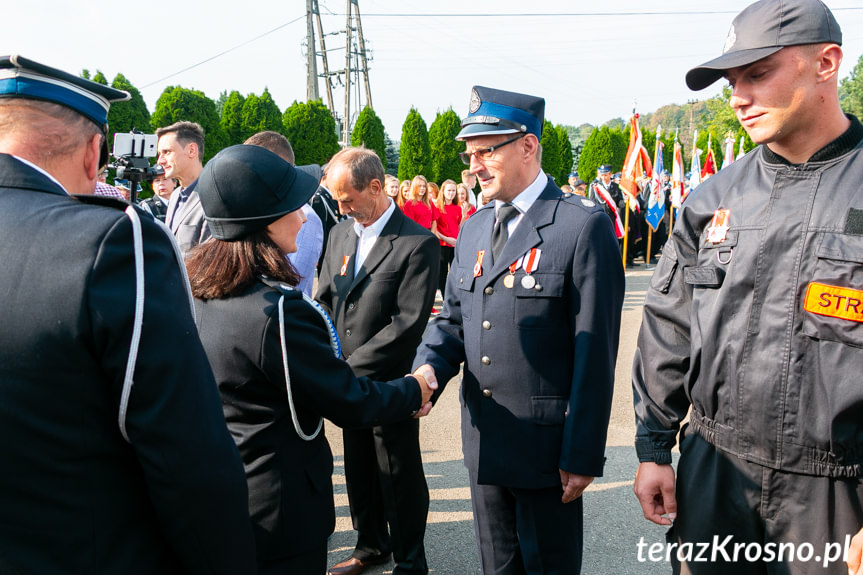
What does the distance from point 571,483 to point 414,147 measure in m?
20.5

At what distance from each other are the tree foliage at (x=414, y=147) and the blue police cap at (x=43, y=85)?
20.8 meters

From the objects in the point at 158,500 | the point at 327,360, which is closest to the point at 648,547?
the point at 327,360

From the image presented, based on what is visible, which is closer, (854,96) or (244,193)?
(244,193)

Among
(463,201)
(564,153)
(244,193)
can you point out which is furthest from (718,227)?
(564,153)

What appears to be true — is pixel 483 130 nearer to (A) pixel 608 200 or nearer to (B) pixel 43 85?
(B) pixel 43 85

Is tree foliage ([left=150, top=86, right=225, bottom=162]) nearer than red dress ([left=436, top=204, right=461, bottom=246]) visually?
No

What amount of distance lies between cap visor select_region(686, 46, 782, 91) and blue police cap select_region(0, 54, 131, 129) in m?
1.57

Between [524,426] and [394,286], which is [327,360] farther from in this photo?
[394,286]

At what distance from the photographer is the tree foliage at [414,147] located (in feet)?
71.8

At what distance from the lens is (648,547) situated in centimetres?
348

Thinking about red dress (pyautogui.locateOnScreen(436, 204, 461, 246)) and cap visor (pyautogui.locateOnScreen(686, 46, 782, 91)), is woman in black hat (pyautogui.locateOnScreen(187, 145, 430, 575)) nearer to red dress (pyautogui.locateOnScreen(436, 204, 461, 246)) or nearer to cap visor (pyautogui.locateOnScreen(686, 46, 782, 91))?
cap visor (pyautogui.locateOnScreen(686, 46, 782, 91))

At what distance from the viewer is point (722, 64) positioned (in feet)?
5.71

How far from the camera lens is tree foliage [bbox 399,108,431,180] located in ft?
71.8

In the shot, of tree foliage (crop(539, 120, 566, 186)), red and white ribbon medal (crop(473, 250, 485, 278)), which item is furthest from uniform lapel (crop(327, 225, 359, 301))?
tree foliage (crop(539, 120, 566, 186))
